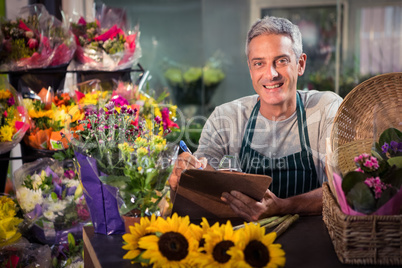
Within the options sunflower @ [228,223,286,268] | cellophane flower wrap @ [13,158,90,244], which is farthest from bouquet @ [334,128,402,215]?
cellophane flower wrap @ [13,158,90,244]

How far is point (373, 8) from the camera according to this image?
14.5 feet

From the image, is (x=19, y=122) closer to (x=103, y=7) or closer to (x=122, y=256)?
(x=103, y=7)

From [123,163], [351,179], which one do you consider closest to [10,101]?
[123,163]

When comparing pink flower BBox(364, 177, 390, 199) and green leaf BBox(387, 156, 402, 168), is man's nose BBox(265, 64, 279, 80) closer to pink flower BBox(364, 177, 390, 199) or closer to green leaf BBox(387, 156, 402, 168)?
green leaf BBox(387, 156, 402, 168)

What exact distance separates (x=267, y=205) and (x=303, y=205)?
0.20m

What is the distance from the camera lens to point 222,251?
115cm

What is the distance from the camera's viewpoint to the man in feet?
7.48

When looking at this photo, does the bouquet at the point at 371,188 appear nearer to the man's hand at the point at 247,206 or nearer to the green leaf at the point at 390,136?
the green leaf at the point at 390,136

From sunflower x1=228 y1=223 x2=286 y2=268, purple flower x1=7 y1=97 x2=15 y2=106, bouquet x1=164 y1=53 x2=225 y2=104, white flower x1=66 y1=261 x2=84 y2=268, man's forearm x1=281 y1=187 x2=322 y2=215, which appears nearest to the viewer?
sunflower x1=228 y1=223 x2=286 y2=268

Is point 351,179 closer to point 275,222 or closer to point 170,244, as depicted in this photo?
point 275,222

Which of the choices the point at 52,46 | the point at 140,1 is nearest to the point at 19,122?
the point at 52,46

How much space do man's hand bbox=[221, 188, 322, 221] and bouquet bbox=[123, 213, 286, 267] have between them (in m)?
0.39

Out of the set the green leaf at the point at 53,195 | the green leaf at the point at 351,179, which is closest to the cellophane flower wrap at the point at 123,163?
the green leaf at the point at 351,179

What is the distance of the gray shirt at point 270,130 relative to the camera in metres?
2.34
